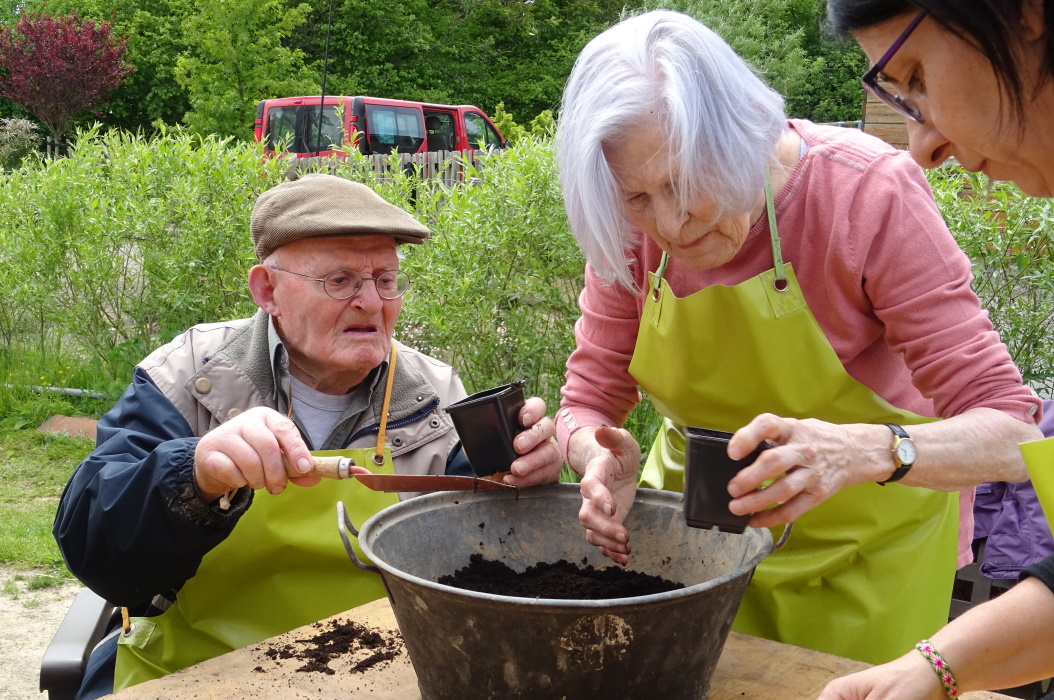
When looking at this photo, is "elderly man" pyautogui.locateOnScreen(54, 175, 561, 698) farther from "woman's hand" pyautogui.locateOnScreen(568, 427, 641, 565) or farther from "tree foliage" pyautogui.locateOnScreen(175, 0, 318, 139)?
"tree foliage" pyautogui.locateOnScreen(175, 0, 318, 139)

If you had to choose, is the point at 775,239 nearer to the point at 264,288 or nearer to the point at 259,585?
the point at 264,288

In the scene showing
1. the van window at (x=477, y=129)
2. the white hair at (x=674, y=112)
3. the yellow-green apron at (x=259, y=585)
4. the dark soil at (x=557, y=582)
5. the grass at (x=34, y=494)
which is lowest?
the grass at (x=34, y=494)

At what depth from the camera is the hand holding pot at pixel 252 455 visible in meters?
1.70

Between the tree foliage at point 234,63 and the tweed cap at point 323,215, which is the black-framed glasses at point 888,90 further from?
the tree foliage at point 234,63

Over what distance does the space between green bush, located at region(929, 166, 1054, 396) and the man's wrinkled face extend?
2553 mm

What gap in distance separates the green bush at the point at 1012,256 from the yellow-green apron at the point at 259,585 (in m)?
2.73

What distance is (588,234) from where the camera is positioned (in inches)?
75.7

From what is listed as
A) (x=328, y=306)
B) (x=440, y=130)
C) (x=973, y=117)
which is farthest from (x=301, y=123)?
(x=973, y=117)

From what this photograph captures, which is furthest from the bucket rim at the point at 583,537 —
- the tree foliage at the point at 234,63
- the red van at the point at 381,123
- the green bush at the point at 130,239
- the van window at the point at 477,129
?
the van window at the point at 477,129

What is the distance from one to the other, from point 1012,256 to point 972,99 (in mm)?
Answer: 3010

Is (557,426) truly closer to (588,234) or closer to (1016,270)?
(588,234)

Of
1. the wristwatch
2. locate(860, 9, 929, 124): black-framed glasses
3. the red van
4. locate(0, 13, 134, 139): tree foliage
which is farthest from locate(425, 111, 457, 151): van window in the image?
locate(860, 9, 929, 124): black-framed glasses

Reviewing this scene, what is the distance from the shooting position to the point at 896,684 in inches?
52.1

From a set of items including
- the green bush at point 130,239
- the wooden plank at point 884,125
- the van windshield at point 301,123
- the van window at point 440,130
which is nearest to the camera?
the green bush at point 130,239
